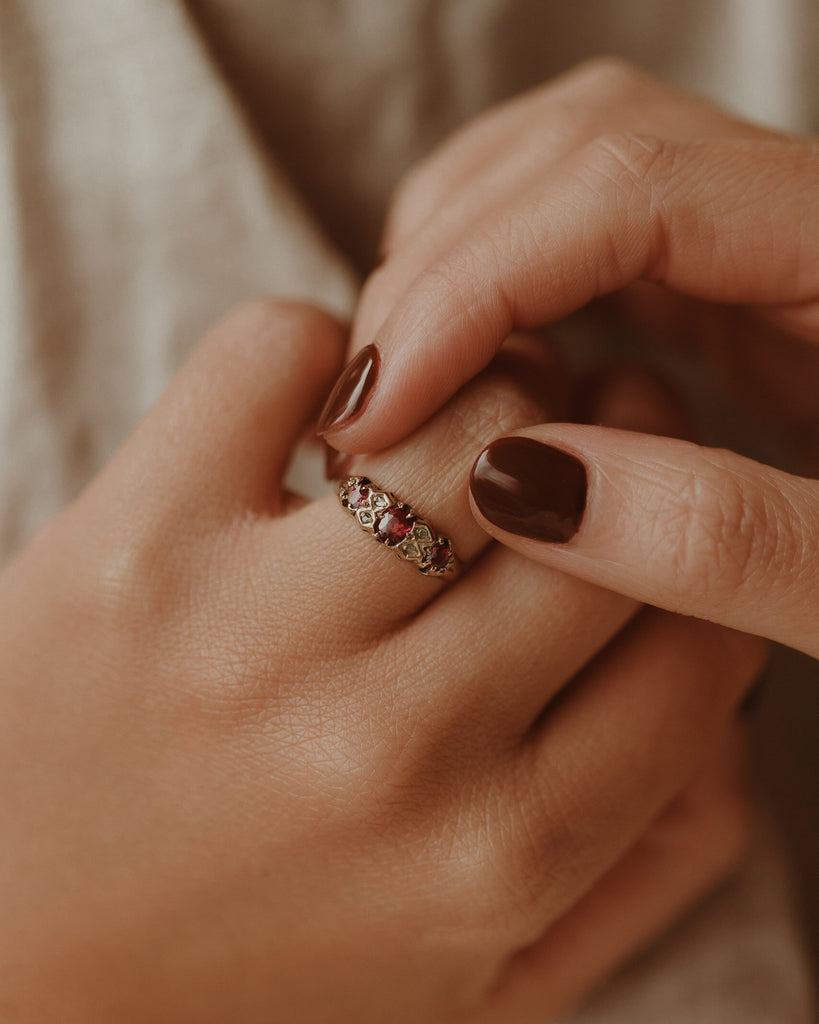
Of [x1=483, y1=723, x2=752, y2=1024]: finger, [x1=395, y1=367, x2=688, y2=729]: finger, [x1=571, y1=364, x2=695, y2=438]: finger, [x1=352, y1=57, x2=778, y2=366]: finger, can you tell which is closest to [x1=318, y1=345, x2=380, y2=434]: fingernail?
[x1=352, y1=57, x2=778, y2=366]: finger

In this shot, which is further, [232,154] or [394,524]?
[232,154]

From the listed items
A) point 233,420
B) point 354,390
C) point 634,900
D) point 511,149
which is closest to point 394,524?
point 354,390

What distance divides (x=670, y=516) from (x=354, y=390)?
316mm

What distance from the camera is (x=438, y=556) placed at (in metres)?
0.80

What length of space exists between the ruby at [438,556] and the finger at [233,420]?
0.72 feet

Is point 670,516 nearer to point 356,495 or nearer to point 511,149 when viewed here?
Result: point 356,495

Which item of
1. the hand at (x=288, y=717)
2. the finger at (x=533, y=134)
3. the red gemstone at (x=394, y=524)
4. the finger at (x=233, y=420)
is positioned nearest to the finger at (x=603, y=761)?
the hand at (x=288, y=717)

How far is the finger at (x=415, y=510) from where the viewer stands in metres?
0.79

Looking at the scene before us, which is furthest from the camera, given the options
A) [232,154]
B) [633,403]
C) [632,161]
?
[232,154]

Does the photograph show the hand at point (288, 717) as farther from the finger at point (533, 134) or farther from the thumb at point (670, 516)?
the finger at point (533, 134)

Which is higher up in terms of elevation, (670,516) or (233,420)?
(233,420)

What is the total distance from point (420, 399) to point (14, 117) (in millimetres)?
738

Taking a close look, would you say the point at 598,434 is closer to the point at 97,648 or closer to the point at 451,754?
the point at 451,754

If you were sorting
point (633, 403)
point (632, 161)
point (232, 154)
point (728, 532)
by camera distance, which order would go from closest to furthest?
point (728, 532), point (632, 161), point (633, 403), point (232, 154)
